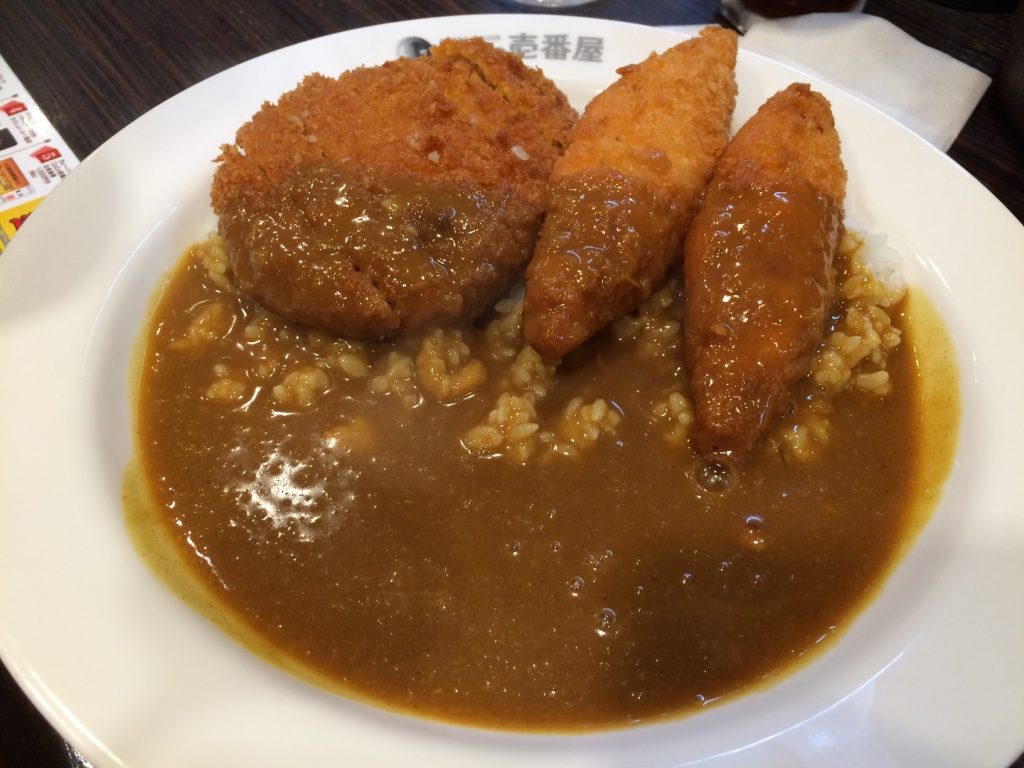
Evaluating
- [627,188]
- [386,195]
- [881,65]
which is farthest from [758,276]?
[881,65]

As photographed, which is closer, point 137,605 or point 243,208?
point 137,605

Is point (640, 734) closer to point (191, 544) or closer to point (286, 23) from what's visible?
point (191, 544)

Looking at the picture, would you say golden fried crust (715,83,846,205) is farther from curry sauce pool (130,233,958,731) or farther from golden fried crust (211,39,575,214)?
golden fried crust (211,39,575,214)

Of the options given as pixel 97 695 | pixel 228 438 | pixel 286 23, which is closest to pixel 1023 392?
pixel 228 438

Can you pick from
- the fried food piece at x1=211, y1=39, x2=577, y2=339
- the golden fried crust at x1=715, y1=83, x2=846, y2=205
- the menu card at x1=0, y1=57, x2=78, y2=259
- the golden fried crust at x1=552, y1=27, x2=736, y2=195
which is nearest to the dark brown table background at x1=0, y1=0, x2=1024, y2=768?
the menu card at x1=0, y1=57, x2=78, y2=259

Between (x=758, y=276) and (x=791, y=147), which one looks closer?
(x=758, y=276)

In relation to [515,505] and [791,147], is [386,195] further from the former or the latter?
[791,147]

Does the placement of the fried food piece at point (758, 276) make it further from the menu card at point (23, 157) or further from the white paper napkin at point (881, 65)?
the menu card at point (23, 157)
